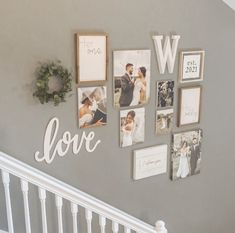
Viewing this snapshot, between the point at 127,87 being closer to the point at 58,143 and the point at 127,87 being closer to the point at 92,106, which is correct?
the point at 92,106

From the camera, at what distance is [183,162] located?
268cm

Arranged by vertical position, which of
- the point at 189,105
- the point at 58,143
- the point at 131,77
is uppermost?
the point at 131,77

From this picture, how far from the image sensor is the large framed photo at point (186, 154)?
2615 mm

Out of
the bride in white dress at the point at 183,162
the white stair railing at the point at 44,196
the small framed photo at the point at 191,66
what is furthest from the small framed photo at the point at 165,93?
the white stair railing at the point at 44,196

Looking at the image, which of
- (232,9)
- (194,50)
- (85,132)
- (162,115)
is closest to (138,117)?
(162,115)

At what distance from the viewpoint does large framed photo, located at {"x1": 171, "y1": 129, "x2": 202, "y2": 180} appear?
8.58 ft

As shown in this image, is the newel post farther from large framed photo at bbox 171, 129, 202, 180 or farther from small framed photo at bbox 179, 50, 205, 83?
small framed photo at bbox 179, 50, 205, 83

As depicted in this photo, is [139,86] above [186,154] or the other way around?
above

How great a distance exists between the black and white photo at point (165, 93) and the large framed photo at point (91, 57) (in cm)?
46

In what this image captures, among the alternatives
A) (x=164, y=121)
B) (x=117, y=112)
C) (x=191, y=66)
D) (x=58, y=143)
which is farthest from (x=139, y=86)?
(x=58, y=143)

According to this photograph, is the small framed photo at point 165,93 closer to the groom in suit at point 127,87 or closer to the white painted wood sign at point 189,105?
the white painted wood sign at point 189,105

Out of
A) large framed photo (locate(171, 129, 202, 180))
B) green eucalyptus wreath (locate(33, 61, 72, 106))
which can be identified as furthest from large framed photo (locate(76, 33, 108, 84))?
large framed photo (locate(171, 129, 202, 180))

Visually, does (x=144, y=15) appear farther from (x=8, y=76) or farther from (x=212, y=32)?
(x=8, y=76)

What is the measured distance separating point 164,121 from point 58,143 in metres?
0.81
